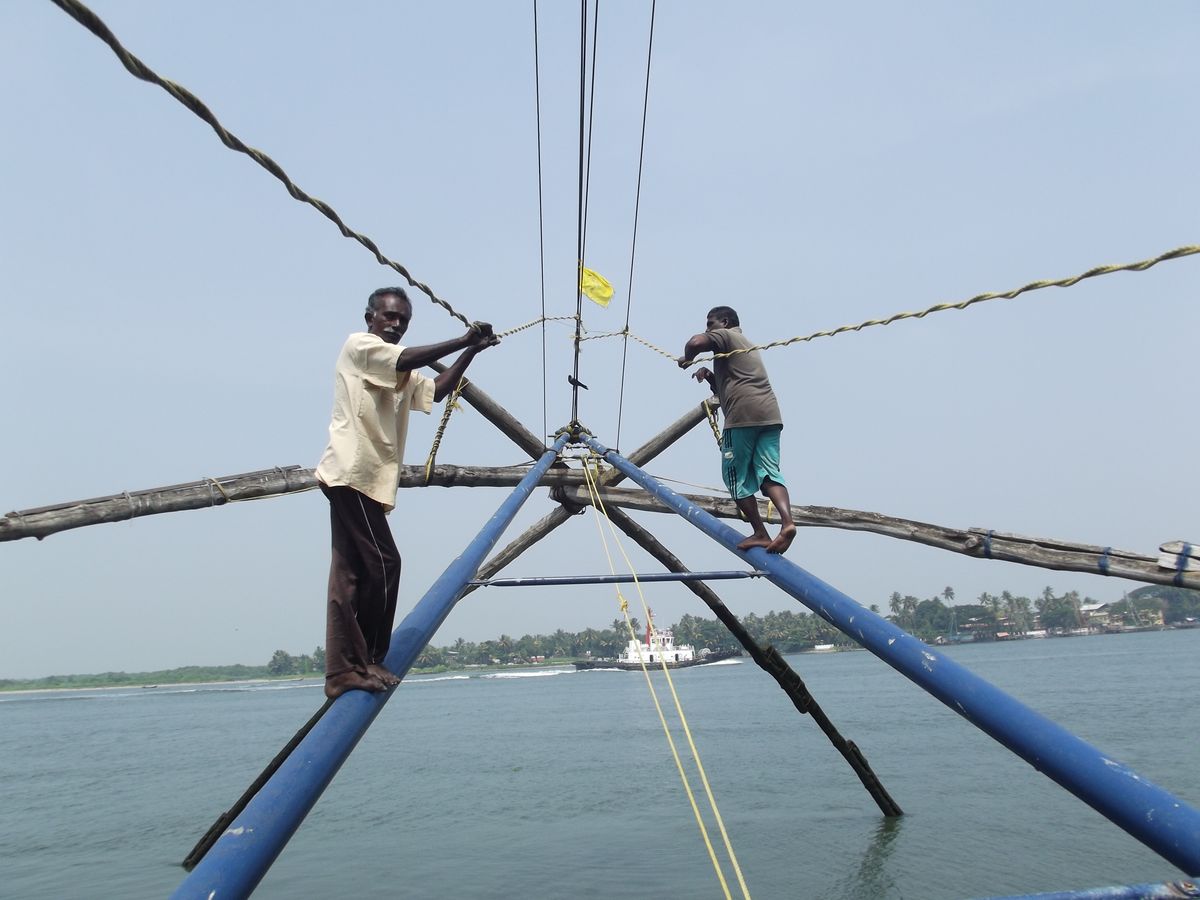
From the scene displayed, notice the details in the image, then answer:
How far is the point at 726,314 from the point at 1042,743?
3540 millimetres

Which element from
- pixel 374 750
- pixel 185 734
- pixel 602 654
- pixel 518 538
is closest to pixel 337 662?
pixel 518 538

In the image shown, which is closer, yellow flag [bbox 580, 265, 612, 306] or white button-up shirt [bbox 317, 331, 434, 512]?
white button-up shirt [bbox 317, 331, 434, 512]

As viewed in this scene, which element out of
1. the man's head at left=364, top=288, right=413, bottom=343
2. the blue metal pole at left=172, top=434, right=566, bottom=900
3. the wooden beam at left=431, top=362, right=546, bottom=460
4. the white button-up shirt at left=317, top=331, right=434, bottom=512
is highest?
the wooden beam at left=431, top=362, right=546, bottom=460

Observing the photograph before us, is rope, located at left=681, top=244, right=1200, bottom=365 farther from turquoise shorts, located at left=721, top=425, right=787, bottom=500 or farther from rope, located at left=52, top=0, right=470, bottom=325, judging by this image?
rope, located at left=52, top=0, right=470, bottom=325

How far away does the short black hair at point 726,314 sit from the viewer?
5191mm

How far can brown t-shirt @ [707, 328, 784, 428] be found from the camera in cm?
485

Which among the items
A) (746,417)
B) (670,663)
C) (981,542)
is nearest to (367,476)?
(746,417)

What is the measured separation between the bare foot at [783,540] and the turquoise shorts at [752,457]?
A: 2.04 feet

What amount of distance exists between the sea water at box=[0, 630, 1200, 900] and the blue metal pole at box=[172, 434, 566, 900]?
5.36m

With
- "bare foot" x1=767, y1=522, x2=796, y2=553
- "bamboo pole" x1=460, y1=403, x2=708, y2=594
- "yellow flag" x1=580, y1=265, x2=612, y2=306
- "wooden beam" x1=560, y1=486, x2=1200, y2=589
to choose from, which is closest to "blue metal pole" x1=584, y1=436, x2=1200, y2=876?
"bare foot" x1=767, y1=522, x2=796, y2=553

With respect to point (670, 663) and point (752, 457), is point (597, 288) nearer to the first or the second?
point (752, 457)

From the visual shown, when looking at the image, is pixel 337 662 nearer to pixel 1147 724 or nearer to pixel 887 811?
pixel 887 811

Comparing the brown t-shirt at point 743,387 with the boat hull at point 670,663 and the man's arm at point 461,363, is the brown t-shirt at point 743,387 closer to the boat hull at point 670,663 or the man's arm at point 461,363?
the man's arm at point 461,363

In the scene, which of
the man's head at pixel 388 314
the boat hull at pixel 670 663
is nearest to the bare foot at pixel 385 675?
the man's head at pixel 388 314
